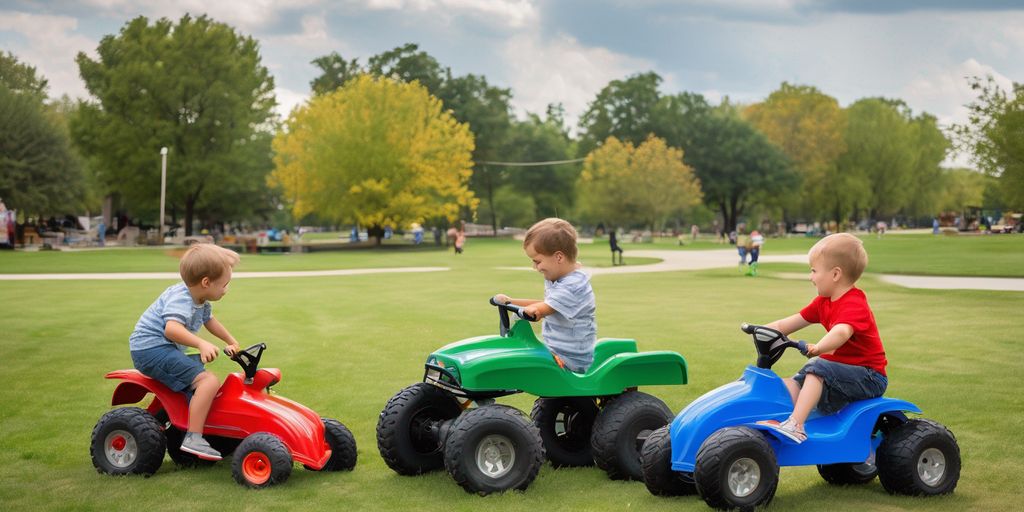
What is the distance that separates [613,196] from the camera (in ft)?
298


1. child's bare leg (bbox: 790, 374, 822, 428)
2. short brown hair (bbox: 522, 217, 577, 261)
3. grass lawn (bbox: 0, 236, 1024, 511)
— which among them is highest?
short brown hair (bbox: 522, 217, 577, 261)

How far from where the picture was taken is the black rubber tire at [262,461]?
6.45 m

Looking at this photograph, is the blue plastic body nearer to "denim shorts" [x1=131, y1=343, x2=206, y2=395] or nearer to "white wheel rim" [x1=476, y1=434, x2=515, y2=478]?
"white wheel rim" [x1=476, y1=434, x2=515, y2=478]

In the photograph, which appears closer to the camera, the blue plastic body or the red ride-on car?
the blue plastic body

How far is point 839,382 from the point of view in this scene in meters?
6.07

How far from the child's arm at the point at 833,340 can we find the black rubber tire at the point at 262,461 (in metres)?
3.35

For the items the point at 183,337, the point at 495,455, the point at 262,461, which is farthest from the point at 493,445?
the point at 183,337

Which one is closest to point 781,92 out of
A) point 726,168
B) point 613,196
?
point 726,168

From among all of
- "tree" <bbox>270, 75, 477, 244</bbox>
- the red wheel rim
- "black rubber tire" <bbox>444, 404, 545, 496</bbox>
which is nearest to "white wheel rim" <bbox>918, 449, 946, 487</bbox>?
"black rubber tire" <bbox>444, 404, 545, 496</bbox>

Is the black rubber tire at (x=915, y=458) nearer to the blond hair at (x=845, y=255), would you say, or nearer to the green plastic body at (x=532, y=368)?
the blond hair at (x=845, y=255)

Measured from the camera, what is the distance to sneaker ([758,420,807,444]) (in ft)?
19.2

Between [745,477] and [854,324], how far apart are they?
1.12m

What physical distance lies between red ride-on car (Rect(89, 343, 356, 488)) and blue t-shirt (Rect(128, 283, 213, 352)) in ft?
1.12

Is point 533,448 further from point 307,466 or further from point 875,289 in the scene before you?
point 875,289
